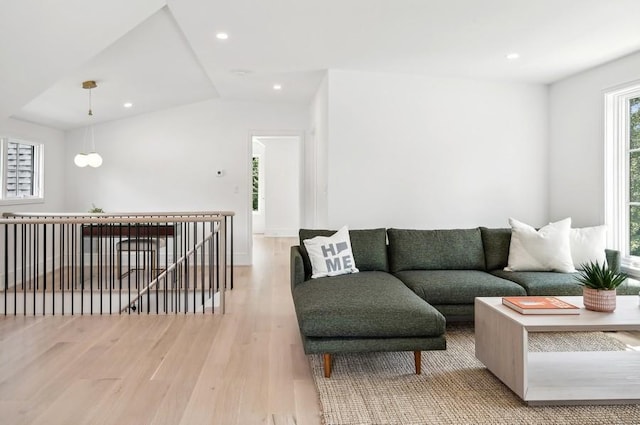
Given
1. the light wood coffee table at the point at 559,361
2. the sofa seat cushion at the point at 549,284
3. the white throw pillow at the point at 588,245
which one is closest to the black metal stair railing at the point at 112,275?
the light wood coffee table at the point at 559,361

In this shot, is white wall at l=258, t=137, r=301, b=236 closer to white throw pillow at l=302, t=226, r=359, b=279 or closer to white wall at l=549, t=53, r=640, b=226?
white wall at l=549, t=53, r=640, b=226

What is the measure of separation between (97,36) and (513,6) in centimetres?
308

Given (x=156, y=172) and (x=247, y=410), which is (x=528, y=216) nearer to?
(x=247, y=410)

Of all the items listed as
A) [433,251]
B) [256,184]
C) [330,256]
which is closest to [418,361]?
[330,256]

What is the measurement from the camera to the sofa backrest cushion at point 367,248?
13.5 ft

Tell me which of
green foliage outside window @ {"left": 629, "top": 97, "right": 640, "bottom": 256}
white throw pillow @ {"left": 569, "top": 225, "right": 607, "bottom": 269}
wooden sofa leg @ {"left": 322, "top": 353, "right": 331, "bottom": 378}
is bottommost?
wooden sofa leg @ {"left": 322, "top": 353, "right": 331, "bottom": 378}

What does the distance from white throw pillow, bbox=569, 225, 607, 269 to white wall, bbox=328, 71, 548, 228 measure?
112 cm

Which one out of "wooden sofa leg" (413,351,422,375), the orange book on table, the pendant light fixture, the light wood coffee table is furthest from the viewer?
the pendant light fixture

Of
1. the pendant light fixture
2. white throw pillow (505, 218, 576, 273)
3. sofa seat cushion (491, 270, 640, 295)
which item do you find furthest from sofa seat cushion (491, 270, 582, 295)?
the pendant light fixture

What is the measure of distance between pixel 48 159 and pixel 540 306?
673cm

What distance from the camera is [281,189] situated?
11211 mm

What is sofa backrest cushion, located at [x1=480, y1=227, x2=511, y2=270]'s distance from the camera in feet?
14.0

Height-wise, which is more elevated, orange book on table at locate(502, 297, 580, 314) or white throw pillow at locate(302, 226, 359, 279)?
white throw pillow at locate(302, 226, 359, 279)

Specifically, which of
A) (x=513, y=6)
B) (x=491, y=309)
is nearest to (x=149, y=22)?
(x=513, y=6)
